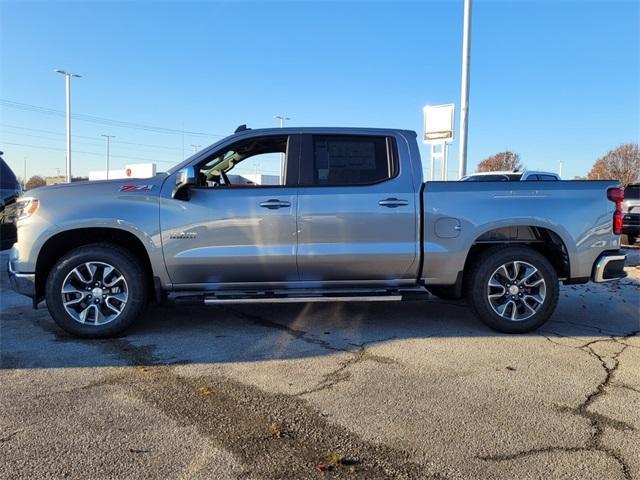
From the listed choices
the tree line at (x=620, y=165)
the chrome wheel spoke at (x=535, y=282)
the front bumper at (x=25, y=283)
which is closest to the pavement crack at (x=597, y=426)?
the chrome wheel spoke at (x=535, y=282)

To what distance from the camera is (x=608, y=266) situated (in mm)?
5191

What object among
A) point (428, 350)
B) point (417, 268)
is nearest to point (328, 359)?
point (428, 350)

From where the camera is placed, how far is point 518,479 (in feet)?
8.58

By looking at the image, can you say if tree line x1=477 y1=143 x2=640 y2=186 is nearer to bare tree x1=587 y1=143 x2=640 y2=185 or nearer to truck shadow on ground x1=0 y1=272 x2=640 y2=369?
bare tree x1=587 y1=143 x2=640 y2=185

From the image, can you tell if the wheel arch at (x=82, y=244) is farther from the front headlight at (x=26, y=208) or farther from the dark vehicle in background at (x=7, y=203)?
the dark vehicle in background at (x=7, y=203)

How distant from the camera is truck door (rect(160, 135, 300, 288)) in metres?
4.97

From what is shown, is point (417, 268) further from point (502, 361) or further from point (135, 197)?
point (135, 197)

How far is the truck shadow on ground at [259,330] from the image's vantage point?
4508 mm

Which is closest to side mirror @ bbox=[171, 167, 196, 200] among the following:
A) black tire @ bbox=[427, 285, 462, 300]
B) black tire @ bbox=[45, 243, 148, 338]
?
black tire @ bbox=[45, 243, 148, 338]

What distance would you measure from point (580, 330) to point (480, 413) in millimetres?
2685

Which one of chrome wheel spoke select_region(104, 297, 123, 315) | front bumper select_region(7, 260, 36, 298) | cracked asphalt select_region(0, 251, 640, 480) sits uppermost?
front bumper select_region(7, 260, 36, 298)

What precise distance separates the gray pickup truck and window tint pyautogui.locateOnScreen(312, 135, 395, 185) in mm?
14

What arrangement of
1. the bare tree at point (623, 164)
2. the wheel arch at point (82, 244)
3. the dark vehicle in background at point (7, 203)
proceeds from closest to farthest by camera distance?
the wheel arch at point (82, 244), the dark vehicle in background at point (7, 203), the bare tree at point (623, 164)

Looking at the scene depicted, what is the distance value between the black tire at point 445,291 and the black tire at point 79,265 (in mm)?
2957
